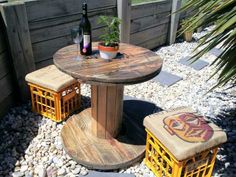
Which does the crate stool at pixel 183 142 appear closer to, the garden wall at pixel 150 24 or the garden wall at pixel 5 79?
the garden wall at pixel 5 79

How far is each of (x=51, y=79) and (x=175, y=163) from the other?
1.48m

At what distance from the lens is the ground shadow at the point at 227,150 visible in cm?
224

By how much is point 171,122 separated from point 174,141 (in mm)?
227

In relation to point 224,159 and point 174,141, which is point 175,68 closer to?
point 224,159

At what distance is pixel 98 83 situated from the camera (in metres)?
1.85

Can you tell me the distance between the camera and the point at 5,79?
277 centimetres

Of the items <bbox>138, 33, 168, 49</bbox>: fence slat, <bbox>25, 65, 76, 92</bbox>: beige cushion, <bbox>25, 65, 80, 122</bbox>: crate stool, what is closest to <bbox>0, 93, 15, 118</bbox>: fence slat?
<bbox>25, 65, 80, 122</bbox>: crate stool

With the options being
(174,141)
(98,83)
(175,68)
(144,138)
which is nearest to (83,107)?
(144,138)

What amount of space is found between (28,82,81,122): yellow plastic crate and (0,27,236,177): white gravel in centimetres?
9

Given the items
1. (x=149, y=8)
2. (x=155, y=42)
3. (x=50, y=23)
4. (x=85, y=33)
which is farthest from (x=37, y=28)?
(x=155, y=42)

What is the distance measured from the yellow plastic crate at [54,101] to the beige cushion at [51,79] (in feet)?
0.19

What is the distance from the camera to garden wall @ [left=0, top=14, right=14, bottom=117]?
2.66m

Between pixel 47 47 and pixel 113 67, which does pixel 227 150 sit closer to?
pixel 113 67

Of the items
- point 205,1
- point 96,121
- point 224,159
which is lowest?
point 224,159
